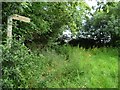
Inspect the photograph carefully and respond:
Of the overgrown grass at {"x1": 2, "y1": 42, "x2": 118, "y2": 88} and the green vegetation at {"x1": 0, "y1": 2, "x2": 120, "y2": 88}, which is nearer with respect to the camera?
the green vegetation at {"x1": 0, "y1": 2, "x2": 120, "y2": 88}

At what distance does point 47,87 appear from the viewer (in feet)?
15.6

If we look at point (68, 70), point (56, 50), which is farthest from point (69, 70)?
point (56, 50)

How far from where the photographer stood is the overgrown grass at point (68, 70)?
4.73 metres

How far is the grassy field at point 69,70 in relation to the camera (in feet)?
15.8

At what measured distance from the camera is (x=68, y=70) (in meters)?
5.46

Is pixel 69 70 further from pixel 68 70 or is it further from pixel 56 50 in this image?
pixel 56 50

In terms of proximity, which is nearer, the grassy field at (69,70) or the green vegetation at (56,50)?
the green vegetation at (56,50)

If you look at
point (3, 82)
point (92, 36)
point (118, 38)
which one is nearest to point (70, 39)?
point (92, 36)

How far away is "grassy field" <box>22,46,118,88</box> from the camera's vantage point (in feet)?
15.8

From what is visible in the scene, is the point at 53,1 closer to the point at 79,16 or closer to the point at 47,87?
the point at 79,16

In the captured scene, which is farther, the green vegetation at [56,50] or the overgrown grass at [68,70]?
the overgrown grass at [68,70]

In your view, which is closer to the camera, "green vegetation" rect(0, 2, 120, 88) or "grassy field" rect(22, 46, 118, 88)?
"green vegetation" rect(0, 2, 120, 88)

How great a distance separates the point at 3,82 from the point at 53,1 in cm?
251

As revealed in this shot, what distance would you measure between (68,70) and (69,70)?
1.0 inches
